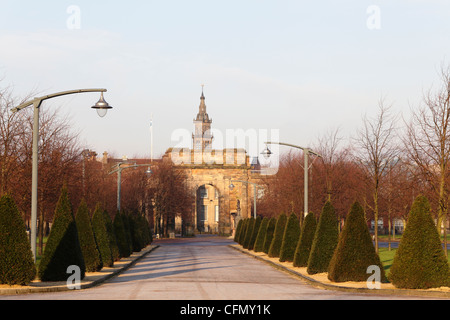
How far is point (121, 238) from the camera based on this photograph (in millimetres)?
40750

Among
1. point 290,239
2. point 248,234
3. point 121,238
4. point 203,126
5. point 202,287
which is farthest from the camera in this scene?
point 203,126

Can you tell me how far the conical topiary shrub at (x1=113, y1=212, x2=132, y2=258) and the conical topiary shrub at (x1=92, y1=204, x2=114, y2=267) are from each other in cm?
783

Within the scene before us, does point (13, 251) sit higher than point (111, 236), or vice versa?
point (13, 251)

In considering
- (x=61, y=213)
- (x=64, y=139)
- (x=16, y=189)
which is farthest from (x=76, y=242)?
(x=64, y=139)

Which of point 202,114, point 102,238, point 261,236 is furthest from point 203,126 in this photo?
point 102,238

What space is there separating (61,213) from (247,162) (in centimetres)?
9024

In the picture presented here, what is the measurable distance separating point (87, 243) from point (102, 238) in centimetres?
347

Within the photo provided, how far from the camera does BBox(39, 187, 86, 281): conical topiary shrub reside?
2356 centimetres

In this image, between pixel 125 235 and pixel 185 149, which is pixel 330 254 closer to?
pixel 125 235

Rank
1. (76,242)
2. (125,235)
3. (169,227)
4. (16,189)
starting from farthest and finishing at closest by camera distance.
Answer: (169,227)
(125,235)
(16,189)
(76,242)

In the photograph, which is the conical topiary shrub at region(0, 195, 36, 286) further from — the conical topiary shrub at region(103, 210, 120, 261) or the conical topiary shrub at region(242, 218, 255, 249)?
the conical topiary shrub at region(242, 218, 255, 249)

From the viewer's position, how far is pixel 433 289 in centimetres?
2102

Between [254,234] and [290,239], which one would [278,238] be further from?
[254,234]
